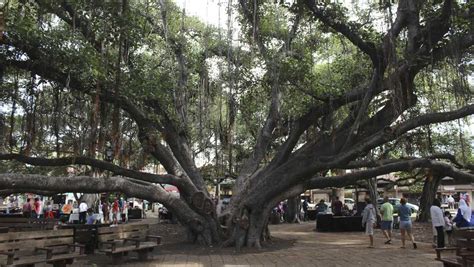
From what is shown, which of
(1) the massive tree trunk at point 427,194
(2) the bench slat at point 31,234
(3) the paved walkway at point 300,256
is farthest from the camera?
(1) the massive tree trunk at point 427,194

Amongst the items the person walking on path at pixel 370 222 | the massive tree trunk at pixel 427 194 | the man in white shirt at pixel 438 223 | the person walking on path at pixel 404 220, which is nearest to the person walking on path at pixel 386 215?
the person walking on path at pixel 370 222

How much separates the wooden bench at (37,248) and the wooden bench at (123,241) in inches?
35.6

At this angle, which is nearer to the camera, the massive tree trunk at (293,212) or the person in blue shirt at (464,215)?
the person in blue shirt at (464,215)

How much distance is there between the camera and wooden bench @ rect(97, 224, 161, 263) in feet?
29.6

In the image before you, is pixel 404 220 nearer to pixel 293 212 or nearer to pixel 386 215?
pixel 386 215

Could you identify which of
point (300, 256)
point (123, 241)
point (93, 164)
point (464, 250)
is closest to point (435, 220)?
point (300, 256)

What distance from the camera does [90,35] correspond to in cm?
1161

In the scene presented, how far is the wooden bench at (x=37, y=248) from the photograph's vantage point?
6895 millimetres

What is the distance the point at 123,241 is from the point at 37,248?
2.46 metres

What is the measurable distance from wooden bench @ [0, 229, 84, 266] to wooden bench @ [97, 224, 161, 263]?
905 mm

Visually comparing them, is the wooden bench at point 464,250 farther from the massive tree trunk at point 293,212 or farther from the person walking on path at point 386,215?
the massive tree trunk at point 293,212

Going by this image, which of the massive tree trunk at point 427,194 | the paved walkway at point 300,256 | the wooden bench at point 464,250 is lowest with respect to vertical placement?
the paved walkway at point 300,256

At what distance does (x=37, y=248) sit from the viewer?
748 centimetres

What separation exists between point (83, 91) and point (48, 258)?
4.92 meters
